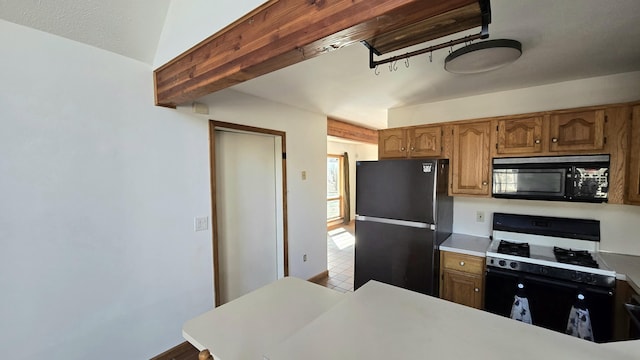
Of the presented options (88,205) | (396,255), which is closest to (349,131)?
(396,255)

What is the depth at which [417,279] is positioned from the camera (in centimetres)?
240

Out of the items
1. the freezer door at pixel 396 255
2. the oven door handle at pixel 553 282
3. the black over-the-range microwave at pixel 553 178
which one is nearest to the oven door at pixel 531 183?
the black over-the-range microwave at pixel 553 178

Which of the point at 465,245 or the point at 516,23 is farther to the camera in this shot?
the point at 465,245

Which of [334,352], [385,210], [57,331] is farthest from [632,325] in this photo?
[57,331]

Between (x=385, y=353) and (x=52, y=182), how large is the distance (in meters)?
2.04

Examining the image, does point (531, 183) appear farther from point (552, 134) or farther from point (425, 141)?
point (425, 141)

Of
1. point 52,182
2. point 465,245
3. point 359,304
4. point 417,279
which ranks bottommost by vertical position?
point 417,279

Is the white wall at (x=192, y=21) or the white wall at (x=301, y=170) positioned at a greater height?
the white wall at (x=192, y=21)

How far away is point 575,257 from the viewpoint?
6.60 ft

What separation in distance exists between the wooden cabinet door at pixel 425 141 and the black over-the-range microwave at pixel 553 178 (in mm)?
532

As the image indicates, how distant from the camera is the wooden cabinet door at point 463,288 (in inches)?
88.3

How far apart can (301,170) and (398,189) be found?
1345mm

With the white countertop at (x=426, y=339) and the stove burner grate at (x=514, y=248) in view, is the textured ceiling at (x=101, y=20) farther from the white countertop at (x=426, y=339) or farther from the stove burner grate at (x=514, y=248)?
the stove burner grate at (x=514, y=248)

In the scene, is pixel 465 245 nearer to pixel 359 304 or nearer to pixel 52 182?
pixel 359 304
